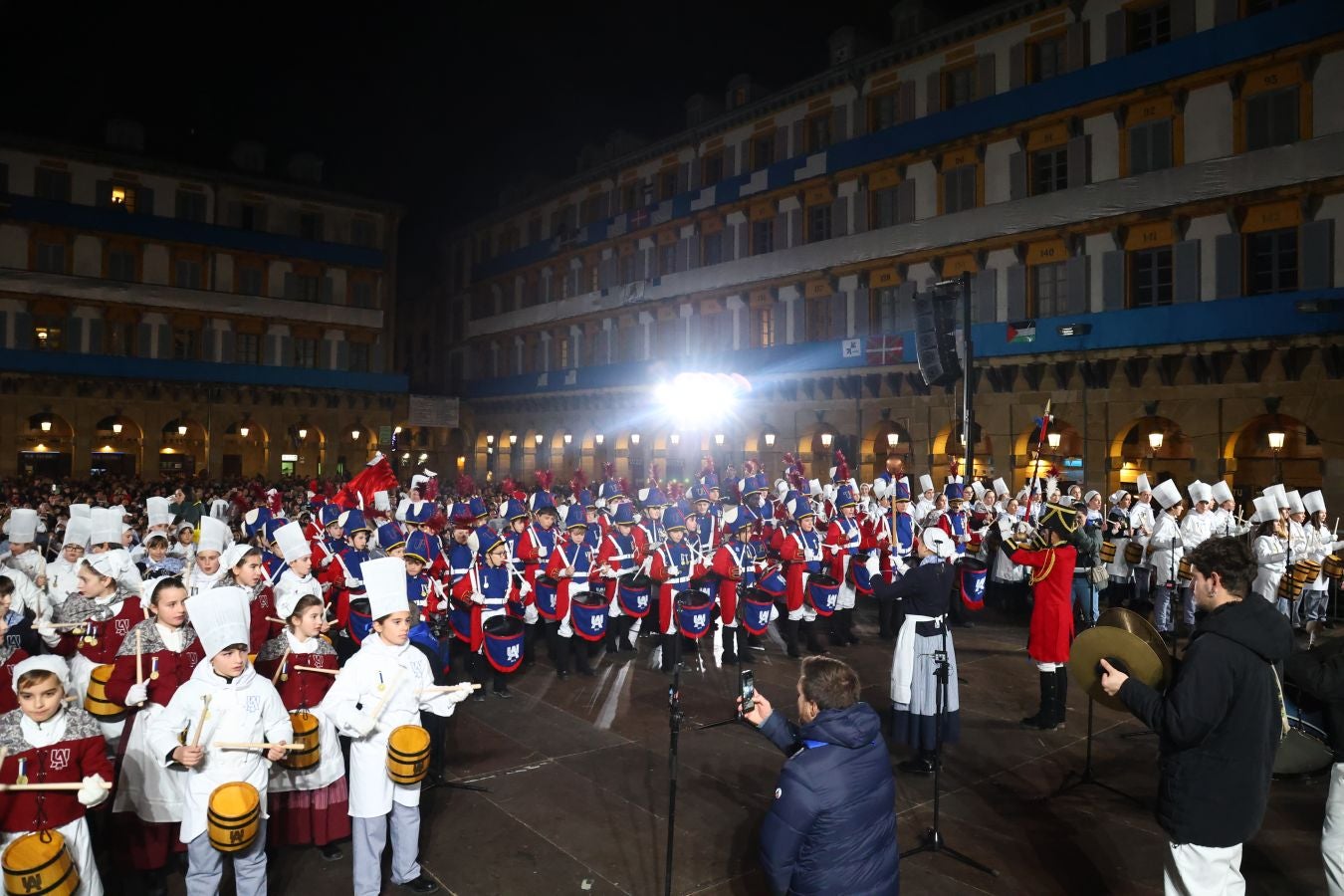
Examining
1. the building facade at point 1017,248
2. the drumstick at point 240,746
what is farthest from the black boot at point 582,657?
the building facade at point 1017,248

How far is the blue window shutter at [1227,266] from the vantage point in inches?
859

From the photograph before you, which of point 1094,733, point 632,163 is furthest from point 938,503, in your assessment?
point 632,163

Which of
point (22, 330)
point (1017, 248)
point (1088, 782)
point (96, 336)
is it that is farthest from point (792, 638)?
point (22, 330)

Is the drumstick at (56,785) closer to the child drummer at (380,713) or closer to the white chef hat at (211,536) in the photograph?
the child drummer at (380,713)

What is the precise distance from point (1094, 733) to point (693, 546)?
19.8 ft

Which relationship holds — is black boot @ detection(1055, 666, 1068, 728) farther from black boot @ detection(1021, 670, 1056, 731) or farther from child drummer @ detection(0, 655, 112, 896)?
child drummer @ detection(0, 655, 112, 896)

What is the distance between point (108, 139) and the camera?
137 ft

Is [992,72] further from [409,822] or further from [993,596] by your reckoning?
[409,822]

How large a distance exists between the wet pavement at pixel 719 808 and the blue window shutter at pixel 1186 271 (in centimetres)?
1771

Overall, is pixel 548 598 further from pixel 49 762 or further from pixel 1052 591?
pixel 49 762

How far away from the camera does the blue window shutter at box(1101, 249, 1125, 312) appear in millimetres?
Result: 23828

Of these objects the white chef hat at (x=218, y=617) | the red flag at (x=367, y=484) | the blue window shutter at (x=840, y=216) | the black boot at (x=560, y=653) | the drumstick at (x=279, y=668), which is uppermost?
the blue window shutter at (x=840, y=216)

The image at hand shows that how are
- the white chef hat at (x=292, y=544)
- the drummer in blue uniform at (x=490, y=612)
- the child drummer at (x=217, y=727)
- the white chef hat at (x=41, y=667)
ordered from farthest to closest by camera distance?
the drummer in blue uniform at (x=490, y=612), the white chef hat at (x=292, y=544), the child drummer at (x=217, y=727), the white chef hat at (x=41, y=667)

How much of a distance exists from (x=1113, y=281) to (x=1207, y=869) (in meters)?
23.9
